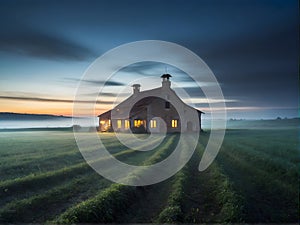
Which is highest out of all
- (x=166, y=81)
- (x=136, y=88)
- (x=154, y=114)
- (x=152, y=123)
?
(x=166, y=81)

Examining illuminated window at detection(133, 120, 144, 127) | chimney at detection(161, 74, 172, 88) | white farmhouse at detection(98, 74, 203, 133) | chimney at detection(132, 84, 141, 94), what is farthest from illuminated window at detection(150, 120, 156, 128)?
chimney at detection(132, 84, 141, 94)

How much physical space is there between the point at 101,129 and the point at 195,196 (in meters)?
53.0

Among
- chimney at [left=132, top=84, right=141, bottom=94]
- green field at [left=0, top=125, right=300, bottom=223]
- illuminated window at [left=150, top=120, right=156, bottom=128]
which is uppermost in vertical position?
chimney at [left=132, top=84, right=141, bottom=94]

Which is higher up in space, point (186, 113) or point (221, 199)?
point (186, 113)

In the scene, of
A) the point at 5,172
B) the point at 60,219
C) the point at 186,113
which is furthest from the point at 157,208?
the point at 186,113

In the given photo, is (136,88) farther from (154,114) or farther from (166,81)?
(154,114)

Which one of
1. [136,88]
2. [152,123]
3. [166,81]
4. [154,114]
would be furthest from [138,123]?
[136,88]

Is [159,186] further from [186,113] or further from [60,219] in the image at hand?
[186,113]

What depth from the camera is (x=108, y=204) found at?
11680 mm

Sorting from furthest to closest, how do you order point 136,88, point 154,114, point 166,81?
point 136,88, point 166,81, point 154,114

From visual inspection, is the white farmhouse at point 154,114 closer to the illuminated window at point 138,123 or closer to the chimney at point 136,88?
the illuminated window at point 138,123

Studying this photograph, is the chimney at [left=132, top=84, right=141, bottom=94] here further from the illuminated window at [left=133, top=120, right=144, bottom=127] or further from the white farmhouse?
the illuminated window at [left=133, top=120, right=144, bottom=127]

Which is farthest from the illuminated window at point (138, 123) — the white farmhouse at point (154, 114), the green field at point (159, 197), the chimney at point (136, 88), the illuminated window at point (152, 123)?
the green field at point (159, 197)

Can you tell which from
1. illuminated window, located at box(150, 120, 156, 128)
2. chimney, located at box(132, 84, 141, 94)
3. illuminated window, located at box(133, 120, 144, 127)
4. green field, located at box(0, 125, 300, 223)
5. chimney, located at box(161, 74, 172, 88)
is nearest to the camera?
green field, located at box(0, 125, 300, 223)
